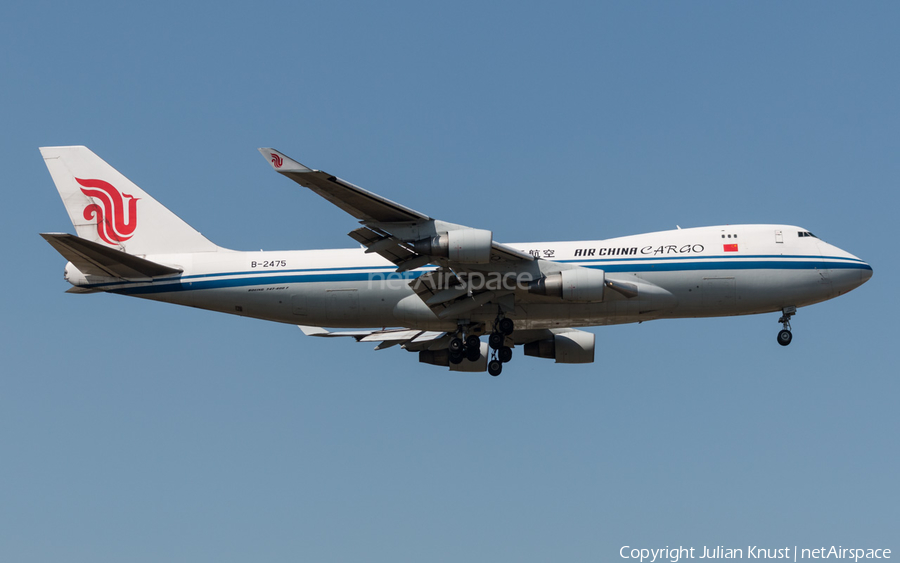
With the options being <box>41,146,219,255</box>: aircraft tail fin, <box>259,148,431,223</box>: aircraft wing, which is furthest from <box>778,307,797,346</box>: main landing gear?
<box>41,146,219,255</box>: aircraft tail fin

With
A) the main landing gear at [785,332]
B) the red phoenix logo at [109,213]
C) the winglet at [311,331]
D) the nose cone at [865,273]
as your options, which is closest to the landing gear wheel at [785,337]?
the main landing gear at [785,332]

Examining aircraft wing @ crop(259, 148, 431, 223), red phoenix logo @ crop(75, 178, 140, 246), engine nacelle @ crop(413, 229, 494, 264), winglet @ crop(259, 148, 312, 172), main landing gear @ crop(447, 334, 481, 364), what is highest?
red phoenix logo @ crop(75, 178, 140, 246)

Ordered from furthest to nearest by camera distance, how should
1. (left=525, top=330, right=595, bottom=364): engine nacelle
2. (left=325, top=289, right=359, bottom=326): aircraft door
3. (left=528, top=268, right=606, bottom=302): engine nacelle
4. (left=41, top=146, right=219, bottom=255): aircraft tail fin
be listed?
(left=525, top=330, right=595, bottom=364): engine nacelle → (left=41, top=146, right=219, bottom=255): aircraft tail fin → (left=325, top=289, right=359, bottom=326): aircraft door → (left=528, top=268, right=606, bottom=302): engine nacelle

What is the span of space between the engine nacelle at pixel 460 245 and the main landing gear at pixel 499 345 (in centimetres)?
467

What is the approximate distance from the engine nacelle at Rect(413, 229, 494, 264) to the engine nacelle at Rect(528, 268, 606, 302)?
3.26 m

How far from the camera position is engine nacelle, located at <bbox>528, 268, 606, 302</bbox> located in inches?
1308

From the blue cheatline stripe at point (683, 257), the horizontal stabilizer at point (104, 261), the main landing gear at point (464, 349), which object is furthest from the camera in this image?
the main landing gear at point (464, 349)

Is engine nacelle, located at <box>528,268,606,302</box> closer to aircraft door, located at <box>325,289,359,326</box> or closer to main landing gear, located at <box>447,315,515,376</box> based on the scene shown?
main landing gear, located at <box>447,315,515,376</box>

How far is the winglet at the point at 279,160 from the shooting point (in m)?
27.7

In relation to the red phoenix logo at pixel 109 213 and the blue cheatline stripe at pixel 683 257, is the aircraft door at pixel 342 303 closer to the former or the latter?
the blue cheatline stripe at pixel 683 257

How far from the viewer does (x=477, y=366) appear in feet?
136

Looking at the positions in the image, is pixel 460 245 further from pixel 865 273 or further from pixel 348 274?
pixel 865 273

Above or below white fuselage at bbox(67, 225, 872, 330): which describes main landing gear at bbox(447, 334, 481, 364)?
below

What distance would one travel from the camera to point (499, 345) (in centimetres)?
3628
